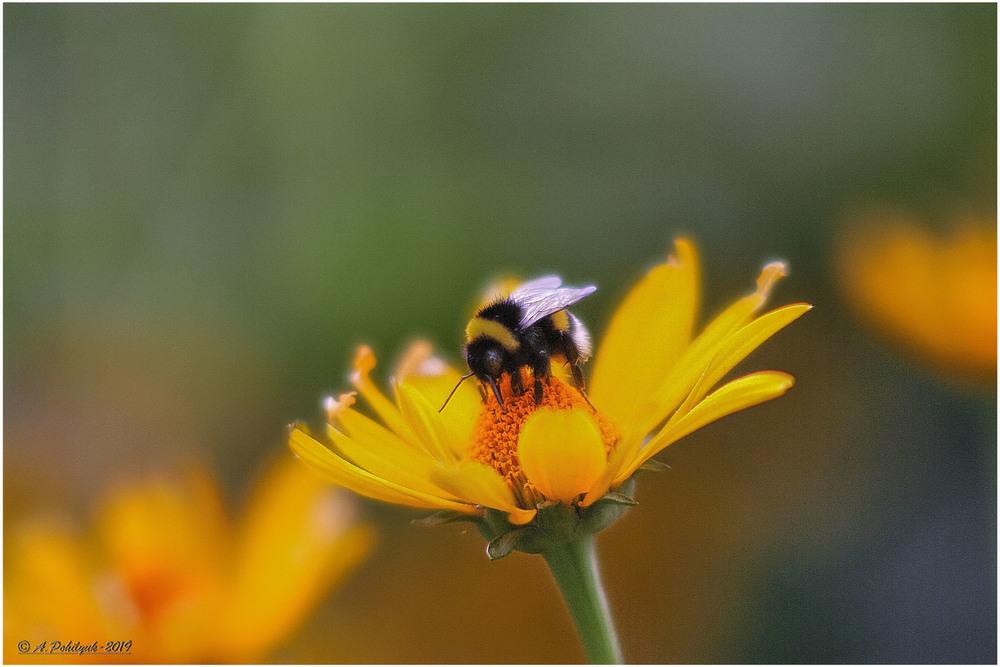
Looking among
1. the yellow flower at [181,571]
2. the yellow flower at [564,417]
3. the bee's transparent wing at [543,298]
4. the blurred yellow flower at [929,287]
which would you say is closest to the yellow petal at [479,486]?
the yellow flower at [564,417]

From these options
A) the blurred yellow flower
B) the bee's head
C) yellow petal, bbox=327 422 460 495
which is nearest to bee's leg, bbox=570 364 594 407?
the bee's head

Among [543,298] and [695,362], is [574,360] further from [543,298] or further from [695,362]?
[695,362]

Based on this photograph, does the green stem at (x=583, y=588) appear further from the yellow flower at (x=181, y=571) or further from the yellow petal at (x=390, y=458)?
the yellow flower at (x=181, y=571)

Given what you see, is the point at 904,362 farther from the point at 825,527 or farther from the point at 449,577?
the point at 449,577

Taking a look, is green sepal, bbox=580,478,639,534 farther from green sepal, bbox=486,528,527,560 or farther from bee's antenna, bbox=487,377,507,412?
bee's antenna, bbox=487,377,507,412

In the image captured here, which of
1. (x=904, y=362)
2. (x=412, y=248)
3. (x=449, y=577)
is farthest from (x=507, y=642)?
(x=412, y=248)

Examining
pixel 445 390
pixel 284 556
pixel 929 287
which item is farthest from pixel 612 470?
pixel 929 287
